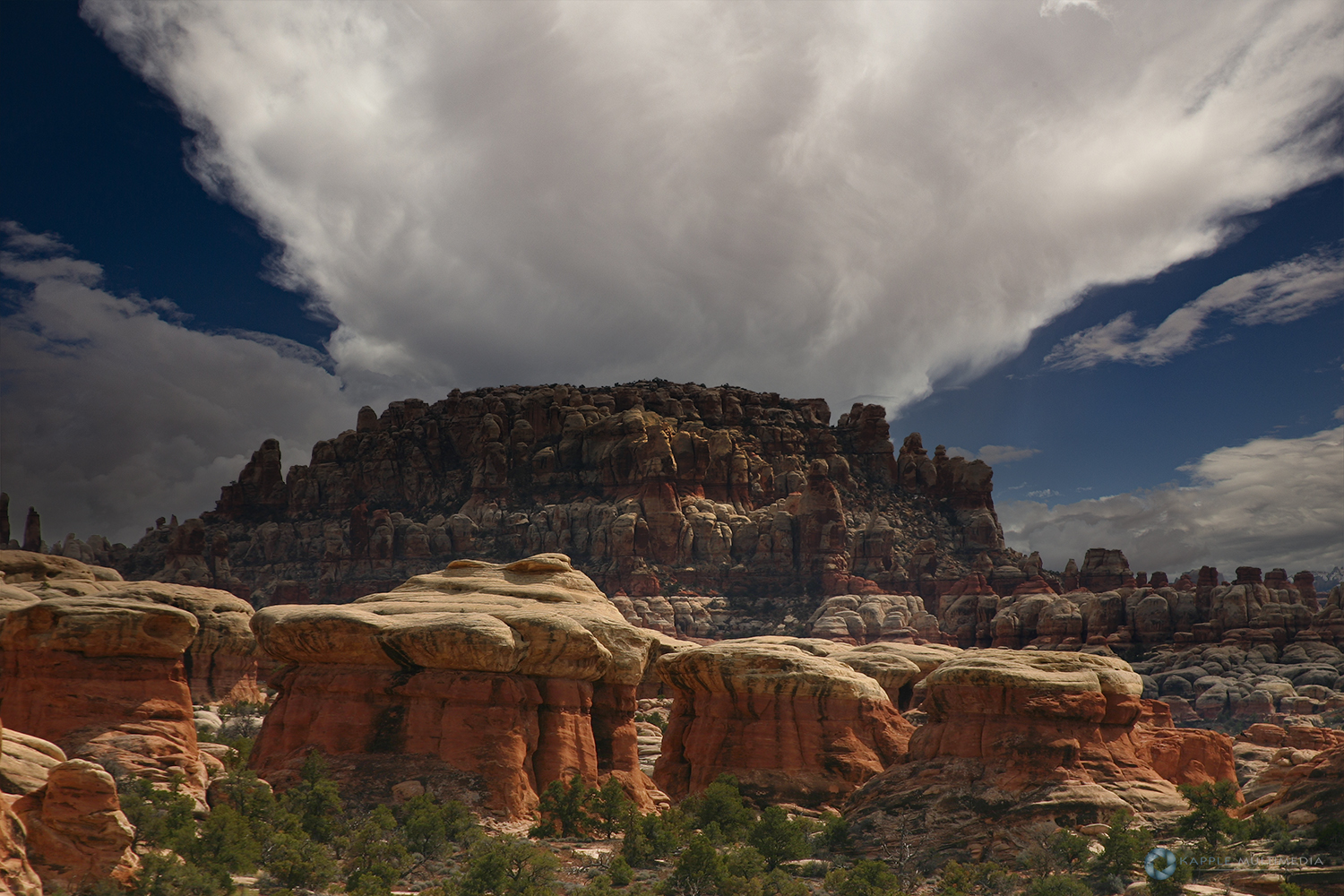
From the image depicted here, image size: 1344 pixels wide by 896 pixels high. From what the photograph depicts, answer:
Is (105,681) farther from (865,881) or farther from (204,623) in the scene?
(204,623)

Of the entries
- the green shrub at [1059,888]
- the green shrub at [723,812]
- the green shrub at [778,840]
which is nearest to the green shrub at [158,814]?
the green shrub at [723,812]

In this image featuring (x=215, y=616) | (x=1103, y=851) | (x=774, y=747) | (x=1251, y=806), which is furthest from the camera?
(x=215, y=616)

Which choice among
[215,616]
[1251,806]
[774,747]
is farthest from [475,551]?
[1251,806]

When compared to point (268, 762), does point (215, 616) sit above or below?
above

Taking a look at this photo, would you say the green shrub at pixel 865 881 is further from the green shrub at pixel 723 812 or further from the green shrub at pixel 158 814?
the green shrub at pixel 158 814

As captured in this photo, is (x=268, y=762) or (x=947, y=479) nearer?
(x=268, y=762)

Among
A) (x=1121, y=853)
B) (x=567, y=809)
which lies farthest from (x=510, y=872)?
(x=1121, y=853)

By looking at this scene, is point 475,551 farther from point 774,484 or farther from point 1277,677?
point 1277,677

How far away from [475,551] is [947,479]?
8407 centimetres

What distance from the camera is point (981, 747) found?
1449 inches

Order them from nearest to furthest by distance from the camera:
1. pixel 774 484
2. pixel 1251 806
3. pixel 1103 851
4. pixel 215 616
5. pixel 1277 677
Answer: pixel 1103 851 → pixel 1251 806 → pixel 215 616 → pixel 1277 677 → pixel 774 484

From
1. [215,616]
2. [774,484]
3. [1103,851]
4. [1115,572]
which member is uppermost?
[774,484]

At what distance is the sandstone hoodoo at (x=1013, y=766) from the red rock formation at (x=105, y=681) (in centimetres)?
2128

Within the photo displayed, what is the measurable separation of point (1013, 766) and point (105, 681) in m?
27.6
